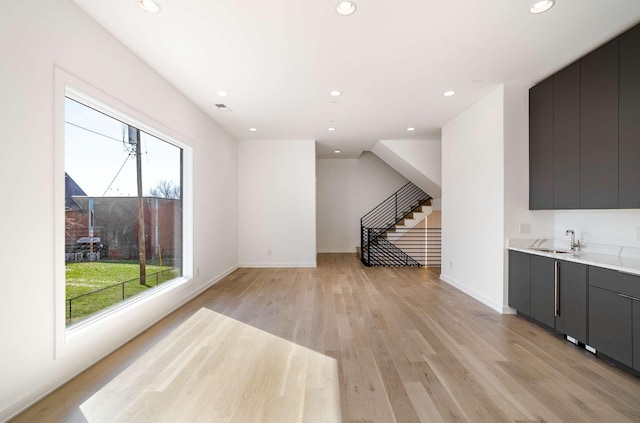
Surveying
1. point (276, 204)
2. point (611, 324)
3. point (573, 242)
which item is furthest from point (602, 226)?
point (276, 204)

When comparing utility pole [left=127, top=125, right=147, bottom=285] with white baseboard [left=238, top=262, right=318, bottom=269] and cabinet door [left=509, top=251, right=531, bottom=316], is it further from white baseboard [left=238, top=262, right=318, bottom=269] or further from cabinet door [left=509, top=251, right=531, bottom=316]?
cabinet door [left=509, top=251, right=531, bottom=316]

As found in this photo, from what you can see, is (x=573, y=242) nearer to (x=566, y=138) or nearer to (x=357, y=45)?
(x=566, y=138)

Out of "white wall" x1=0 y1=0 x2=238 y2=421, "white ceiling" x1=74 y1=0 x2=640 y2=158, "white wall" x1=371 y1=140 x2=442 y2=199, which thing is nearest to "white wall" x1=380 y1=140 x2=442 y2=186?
"white wall" x1=371 y1=140 x2=442 y2=199

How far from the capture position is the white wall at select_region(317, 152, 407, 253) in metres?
10.1

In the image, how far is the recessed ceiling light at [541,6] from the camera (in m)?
2.44

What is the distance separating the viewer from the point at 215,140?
584 cm

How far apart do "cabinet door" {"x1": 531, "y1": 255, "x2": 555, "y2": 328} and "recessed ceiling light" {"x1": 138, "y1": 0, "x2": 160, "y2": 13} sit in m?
4.40

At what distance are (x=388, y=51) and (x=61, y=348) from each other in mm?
3859

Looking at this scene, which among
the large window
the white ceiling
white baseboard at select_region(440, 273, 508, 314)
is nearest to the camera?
the white ceiling

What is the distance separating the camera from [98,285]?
2.98m

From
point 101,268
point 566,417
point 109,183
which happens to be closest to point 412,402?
point 566,417

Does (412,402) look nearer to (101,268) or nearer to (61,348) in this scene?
(61,348)

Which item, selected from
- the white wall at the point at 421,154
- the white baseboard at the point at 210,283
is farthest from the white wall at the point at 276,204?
the white wall at the point at 421,154

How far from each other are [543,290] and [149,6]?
182 inches
